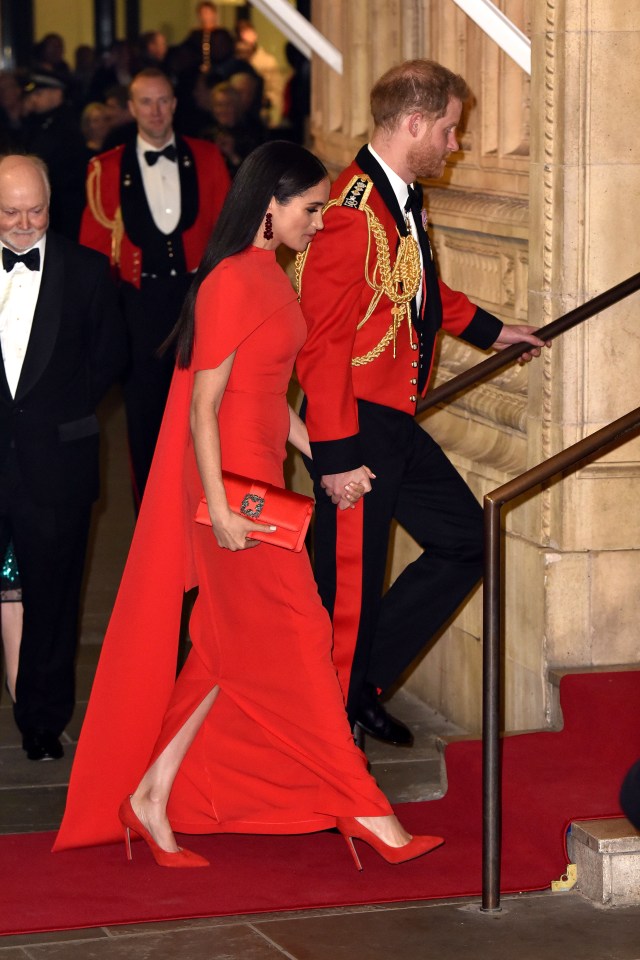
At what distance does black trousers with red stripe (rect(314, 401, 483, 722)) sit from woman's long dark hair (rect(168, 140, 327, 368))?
2.49 feet

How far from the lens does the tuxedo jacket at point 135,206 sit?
8.02m

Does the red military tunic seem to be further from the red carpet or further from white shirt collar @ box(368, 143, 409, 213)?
the red carpet

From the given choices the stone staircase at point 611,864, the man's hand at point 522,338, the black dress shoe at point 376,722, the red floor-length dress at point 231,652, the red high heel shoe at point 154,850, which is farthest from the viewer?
the black dress shoe at point 376,722

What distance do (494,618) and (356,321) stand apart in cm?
100

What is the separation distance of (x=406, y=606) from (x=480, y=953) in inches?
57.0

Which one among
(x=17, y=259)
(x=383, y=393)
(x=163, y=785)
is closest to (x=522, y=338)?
(x=383, y=393)

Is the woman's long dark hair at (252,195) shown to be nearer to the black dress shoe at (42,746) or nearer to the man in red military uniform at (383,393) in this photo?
the man in red military uniform at (383,393)

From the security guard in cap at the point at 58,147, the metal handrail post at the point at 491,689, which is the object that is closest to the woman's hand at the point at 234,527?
the metal handrail post at the point at 491,689

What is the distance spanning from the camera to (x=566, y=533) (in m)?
5.32

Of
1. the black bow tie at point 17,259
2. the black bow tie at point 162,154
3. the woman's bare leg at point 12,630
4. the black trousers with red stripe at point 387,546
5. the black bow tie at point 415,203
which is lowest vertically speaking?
the woman's bare leg at point 12,630

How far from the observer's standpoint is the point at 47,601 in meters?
5.70

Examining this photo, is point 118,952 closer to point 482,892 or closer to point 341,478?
point 482,892

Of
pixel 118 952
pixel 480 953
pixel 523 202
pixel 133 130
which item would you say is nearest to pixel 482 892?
pixel 480 953

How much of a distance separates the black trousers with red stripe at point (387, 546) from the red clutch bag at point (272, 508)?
2.12 feet
